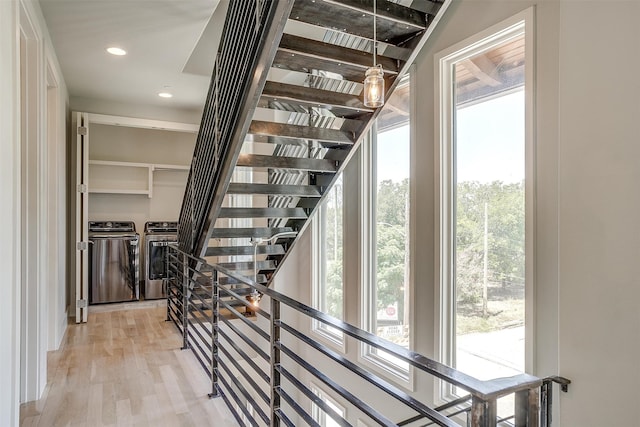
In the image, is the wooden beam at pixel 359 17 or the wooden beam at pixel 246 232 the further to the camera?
the wooden beam at pixel 246 232

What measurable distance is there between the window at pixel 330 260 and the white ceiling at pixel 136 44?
6.24 ft

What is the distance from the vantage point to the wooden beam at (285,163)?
2.75 metres

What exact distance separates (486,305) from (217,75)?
264cm

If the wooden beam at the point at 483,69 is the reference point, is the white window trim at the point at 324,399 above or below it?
below

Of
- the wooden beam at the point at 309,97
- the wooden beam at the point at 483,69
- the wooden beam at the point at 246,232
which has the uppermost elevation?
the wooden beam at the point at 483,69

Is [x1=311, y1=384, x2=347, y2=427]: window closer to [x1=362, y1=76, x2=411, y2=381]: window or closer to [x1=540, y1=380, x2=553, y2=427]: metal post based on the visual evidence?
[x1=362, y1=76, x2=411, y2=381]: window

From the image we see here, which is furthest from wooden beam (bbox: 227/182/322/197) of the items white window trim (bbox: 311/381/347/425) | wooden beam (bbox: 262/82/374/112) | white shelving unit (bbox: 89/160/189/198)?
Result: white shelving unit (bbox: 89/160/189/198)

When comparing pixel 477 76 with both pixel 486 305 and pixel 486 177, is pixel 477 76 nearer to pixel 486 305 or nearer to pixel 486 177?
pixel 486 177

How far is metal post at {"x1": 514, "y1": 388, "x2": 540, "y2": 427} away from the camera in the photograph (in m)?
0.90

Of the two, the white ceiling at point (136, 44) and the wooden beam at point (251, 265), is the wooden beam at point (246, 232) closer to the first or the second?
the wooden beam at point (251, 265)

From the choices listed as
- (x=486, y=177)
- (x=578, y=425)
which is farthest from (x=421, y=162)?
(x=578, y=425)

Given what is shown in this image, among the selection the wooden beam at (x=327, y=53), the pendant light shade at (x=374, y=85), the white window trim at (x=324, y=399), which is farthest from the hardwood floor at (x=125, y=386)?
the wooden beam at (x=327, y=53)
